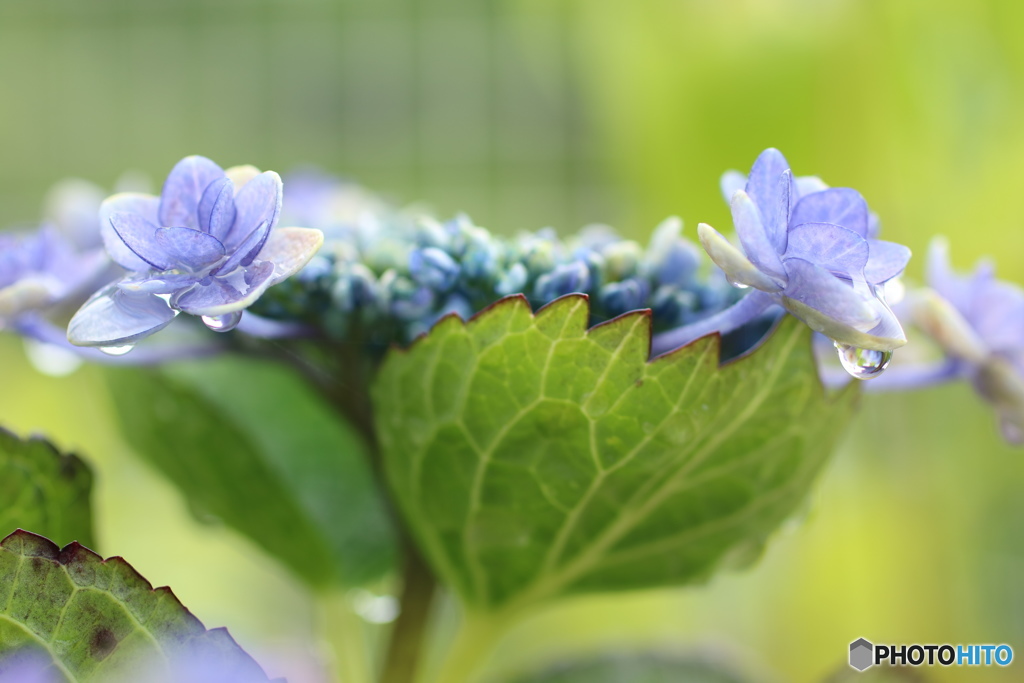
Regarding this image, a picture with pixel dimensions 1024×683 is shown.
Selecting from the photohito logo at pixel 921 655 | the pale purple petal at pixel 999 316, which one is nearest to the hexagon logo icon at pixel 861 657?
the photohito logo at pixel 921 655

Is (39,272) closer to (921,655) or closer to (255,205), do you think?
(255,205)

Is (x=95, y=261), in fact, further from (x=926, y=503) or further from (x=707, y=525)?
(x=926, y=503)

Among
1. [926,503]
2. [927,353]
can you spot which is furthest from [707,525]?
[926,503]

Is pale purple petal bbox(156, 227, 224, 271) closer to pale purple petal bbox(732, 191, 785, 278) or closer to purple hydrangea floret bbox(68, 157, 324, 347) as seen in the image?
purple hydrangea floret bbox(68, 157, 324, 347)

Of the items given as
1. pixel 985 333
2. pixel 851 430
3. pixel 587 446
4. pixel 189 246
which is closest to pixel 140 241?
pixel 189 246

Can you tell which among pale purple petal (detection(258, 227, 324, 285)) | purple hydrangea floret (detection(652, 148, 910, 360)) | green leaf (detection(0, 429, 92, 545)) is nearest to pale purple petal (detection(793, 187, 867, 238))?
purple hydrangea floret (detection(652, 148, 910, 360))
